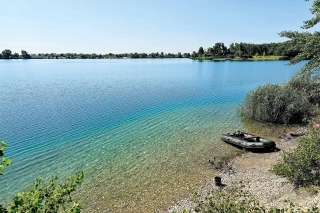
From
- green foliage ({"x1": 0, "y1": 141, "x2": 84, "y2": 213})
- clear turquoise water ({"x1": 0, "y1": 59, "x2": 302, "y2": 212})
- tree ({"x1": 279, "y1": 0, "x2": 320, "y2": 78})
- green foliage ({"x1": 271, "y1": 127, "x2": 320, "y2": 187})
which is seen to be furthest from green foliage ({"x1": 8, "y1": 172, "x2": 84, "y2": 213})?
tree ({"x1": 279, "y1": 0, "x2": 320, "y2": 78})

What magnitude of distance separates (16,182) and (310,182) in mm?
20189

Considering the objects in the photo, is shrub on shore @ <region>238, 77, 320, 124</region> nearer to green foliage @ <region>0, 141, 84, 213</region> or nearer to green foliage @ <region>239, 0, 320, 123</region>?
green foliage @ <region>239, 0, 320, 123</region>

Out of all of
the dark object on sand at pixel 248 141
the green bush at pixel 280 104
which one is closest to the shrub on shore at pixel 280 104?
the green bush at pixel 280 104

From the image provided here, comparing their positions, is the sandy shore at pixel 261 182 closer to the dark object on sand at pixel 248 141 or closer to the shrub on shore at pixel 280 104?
the dark object on sand at pixel 248 141

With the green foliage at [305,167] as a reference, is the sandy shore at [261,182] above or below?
below

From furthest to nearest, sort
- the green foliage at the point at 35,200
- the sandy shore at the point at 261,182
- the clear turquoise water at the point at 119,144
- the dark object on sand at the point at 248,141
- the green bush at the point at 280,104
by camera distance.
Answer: the green bush at the point at 280,104, the dark object on sand at the point at 248,141, the clear turquoise water at the point at 119,144, the sandy shore at the point at 261,182, the green foliage at the point at 35,200

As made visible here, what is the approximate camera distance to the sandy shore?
1372cm

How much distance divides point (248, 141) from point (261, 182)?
7.74 metres

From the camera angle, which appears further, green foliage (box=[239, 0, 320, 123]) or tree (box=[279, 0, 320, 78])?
green foliage (box=[239, 0, 320, 123])

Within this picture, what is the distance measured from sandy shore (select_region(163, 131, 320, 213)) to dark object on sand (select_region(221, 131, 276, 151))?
27.8 inches

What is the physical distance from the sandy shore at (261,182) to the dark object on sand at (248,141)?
2.32 ft

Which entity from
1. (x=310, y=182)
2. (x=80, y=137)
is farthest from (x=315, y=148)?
(x=80, y=137)

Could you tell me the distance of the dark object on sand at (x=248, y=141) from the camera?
23.3 meters

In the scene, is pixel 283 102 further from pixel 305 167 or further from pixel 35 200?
pixel 35 200
